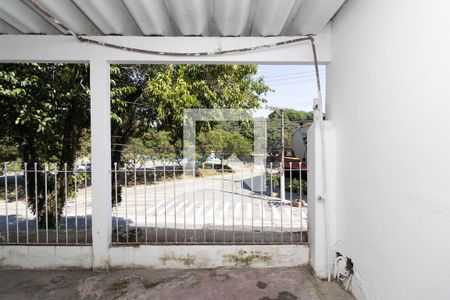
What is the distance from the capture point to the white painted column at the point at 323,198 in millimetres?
3006

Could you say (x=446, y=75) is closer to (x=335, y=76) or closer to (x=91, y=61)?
(x=335, y=76)

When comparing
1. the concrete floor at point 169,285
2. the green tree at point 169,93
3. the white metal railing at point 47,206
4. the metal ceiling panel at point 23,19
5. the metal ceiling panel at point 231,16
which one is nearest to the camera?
the metal ceiling panel at point 231,16

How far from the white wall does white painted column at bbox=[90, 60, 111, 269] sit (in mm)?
2825

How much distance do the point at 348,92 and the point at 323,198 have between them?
124cm

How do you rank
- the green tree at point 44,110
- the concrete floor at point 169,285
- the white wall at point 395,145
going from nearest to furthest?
the white wall at point 395,145
the concrete floor at point 169,285
the green tree at point 44,110

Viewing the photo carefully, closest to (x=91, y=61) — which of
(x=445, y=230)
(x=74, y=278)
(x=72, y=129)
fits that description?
(x=74, y=278)

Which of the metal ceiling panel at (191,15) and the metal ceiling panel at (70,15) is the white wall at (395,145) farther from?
the metal ceiling panel at (70,15)

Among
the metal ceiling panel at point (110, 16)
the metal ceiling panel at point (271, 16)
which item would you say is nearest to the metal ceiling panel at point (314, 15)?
the metal ceiling panel at point (271, 16)

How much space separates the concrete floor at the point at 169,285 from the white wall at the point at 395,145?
22.6 inches

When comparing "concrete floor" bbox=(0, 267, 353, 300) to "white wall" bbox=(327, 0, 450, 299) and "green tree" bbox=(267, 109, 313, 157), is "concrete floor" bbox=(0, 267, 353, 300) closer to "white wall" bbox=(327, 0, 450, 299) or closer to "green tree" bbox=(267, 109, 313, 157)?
"white wall" bbox=(327, 0, 450, 299)

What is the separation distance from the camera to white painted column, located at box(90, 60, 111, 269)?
124 inches

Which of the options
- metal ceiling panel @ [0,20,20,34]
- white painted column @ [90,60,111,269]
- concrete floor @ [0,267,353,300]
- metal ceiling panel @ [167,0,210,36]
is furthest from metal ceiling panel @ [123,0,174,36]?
concrete floor @ [0,267,353,300]

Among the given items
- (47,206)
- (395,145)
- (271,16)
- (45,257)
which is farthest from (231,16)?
(47,206)

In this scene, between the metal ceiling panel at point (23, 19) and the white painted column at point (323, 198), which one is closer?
the metal ceiling panel at point (23, 19)
